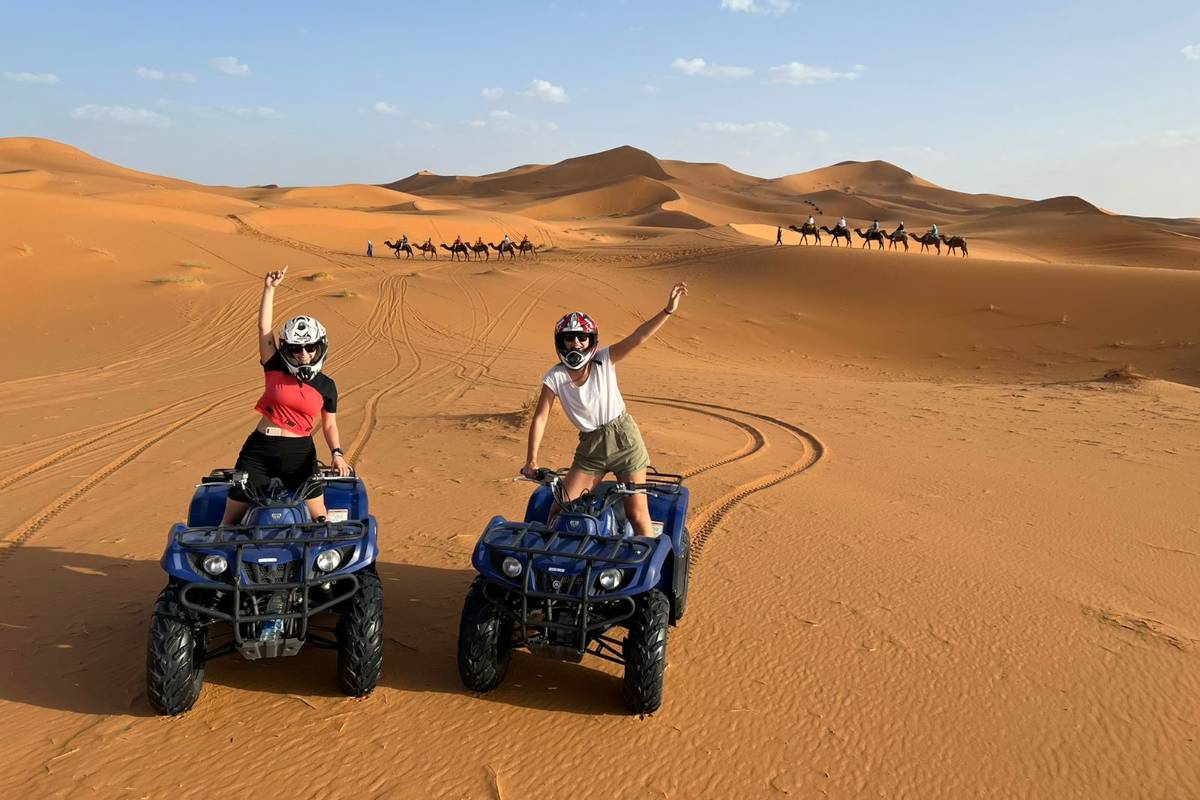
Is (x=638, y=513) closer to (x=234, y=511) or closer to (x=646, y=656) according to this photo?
(x=646, y=656)

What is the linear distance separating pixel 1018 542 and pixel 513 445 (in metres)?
5.15

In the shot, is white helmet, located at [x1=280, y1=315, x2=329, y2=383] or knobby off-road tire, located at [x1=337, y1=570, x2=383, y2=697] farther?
white helmet, located at [x1=280, y1=315, x2=329, y2=383]

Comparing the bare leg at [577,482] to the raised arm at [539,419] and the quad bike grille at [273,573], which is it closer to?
the raised arm at [539,419]

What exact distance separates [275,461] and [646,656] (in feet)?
7.47

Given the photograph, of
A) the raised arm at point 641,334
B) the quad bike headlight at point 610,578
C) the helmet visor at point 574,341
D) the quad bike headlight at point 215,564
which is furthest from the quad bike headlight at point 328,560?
the raised arm at point 641,334

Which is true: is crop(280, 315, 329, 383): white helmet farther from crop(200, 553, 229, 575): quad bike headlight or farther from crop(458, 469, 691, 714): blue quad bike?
crop(458, 469, 691, 714): blue quad bike

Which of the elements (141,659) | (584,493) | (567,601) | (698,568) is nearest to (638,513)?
(584,493)

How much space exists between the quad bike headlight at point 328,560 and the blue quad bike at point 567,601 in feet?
2.10

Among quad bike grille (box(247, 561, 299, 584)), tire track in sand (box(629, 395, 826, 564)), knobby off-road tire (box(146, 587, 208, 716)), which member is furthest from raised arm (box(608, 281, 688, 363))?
knobby off-road tire (box(146, 587, 208, 716))

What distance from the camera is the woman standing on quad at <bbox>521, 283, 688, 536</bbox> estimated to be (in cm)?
427

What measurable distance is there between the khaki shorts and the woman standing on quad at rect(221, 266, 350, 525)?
1405 millimetres

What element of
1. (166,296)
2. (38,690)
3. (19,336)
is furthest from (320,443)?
(166,296)

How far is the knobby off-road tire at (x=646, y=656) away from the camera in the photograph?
12.0ft

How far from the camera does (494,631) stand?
3.81 meters
